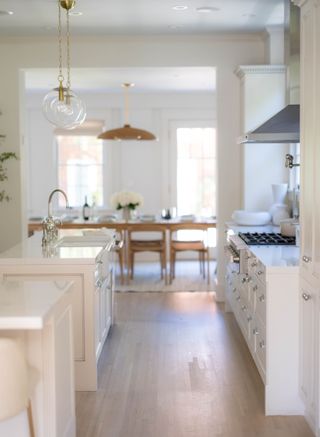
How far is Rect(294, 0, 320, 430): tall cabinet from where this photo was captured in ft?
11.2

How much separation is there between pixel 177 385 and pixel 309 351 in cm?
125

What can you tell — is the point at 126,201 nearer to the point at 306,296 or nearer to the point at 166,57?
the point at 166,57

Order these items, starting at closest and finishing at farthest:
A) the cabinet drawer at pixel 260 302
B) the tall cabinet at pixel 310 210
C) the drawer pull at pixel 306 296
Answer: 1. the tall cabinet at pixel 310 210
2. the drawer pull at pixel 306 296
3. the cabinet drawer at pixel 260 302

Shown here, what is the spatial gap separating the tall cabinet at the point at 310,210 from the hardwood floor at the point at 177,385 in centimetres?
35

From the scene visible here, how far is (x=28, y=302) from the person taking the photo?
2.79 m

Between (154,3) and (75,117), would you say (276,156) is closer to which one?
(154,3)

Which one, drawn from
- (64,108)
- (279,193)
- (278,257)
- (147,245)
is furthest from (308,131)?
(147,245)

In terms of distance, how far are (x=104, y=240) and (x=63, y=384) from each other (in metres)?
2.52

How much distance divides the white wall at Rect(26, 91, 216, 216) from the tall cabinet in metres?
7.10

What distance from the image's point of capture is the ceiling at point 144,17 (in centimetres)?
589

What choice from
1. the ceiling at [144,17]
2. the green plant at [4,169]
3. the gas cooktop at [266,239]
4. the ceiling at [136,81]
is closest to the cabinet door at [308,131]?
the gas cooktop at [266,239]

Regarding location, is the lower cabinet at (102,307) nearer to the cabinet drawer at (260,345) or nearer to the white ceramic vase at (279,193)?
the cabinet drawer at (260,345)

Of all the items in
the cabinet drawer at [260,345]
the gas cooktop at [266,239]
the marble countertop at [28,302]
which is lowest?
the cabinet drawer at [260,345]

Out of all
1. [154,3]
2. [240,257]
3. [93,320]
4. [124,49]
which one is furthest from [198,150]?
[93,320]
